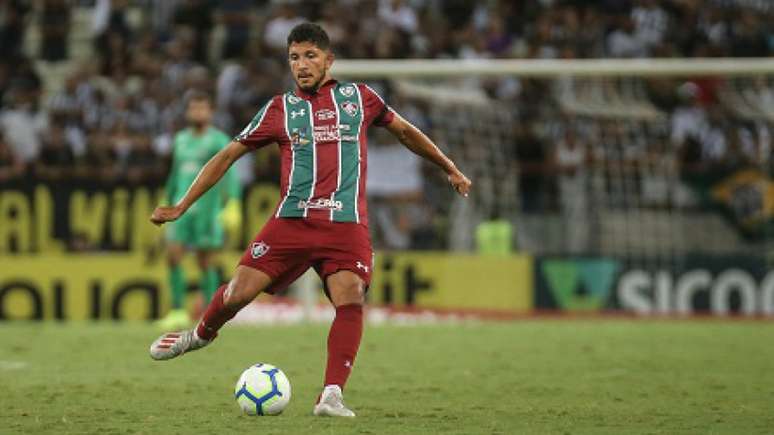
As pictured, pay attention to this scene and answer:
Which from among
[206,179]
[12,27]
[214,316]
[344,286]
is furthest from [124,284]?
[344,286]

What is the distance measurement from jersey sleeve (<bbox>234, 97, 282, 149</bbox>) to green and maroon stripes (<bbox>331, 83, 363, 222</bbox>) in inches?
13.1

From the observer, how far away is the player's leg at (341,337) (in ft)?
27.0

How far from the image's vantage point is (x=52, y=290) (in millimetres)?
19625

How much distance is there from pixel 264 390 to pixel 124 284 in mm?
11594

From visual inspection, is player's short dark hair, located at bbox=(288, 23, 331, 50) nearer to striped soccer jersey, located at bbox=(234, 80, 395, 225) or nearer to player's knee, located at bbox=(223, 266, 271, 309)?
striped soccer jersey, located at bbox=(234, 80, 395, 225)

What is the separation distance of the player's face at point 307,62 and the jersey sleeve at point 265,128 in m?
0.23

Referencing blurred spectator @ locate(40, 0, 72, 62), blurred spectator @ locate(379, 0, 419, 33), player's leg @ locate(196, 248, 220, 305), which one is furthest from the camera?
blurred spectator @ locate(40, 0, 72, 62)

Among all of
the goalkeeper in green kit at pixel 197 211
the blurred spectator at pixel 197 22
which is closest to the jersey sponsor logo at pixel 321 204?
the goalkeeper in green kit at pixel 197 211

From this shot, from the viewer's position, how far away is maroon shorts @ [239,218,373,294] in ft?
27.7

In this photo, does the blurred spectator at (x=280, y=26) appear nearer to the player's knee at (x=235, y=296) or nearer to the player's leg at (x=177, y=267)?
the player's leg at (x=177, y=267)

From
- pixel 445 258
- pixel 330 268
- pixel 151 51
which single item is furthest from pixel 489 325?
pixel 330 268

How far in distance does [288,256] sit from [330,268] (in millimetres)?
243

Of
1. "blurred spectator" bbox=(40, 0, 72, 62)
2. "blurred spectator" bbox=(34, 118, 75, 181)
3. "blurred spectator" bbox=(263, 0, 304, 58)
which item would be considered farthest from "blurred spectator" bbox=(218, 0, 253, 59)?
"blurred spectator" bbox=(34, 118, 75, 181)

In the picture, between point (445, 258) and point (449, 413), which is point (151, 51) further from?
point (449, 413)
